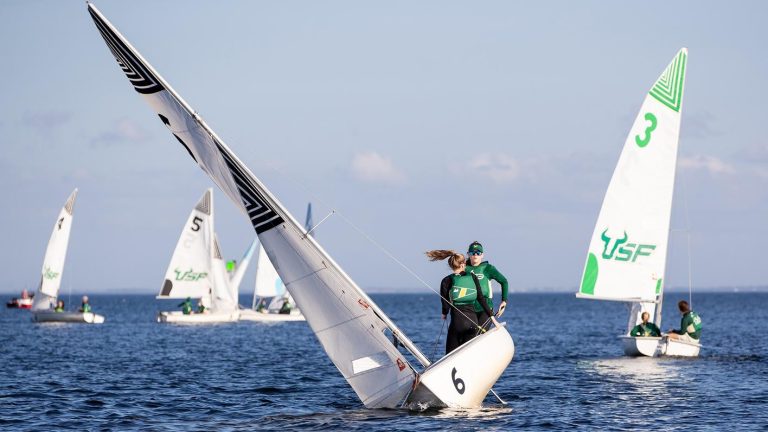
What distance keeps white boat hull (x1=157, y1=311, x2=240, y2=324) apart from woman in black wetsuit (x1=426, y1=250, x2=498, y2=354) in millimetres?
50287

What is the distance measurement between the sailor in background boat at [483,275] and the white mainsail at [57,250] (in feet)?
174

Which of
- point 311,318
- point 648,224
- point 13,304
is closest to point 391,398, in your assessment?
point 311,318

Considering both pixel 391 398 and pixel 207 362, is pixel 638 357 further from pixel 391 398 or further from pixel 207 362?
pixel 391 398

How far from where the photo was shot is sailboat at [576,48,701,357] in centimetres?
3669

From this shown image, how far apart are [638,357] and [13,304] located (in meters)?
130

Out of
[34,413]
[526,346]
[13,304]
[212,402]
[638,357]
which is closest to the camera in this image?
[34,413]

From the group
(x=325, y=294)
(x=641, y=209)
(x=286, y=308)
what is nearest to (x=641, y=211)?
(x=641, y=209)

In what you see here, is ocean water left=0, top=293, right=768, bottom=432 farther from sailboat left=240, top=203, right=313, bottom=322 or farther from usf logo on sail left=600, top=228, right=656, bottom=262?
sailboat left=240, top=203, right=313, bottom=322

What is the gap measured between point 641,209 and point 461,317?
19516 mm

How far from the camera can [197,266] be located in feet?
223

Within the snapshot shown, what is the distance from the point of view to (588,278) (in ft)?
122

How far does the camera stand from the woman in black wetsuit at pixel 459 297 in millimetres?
18891

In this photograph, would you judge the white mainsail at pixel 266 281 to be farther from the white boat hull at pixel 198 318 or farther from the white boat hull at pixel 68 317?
the white boat hull at pixel 68 317

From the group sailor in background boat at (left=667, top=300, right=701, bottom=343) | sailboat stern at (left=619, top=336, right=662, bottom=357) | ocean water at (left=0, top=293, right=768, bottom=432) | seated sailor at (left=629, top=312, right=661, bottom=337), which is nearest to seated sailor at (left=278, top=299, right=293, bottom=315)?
ocean water at (left=0, top=293, right=768, bottom=432)
